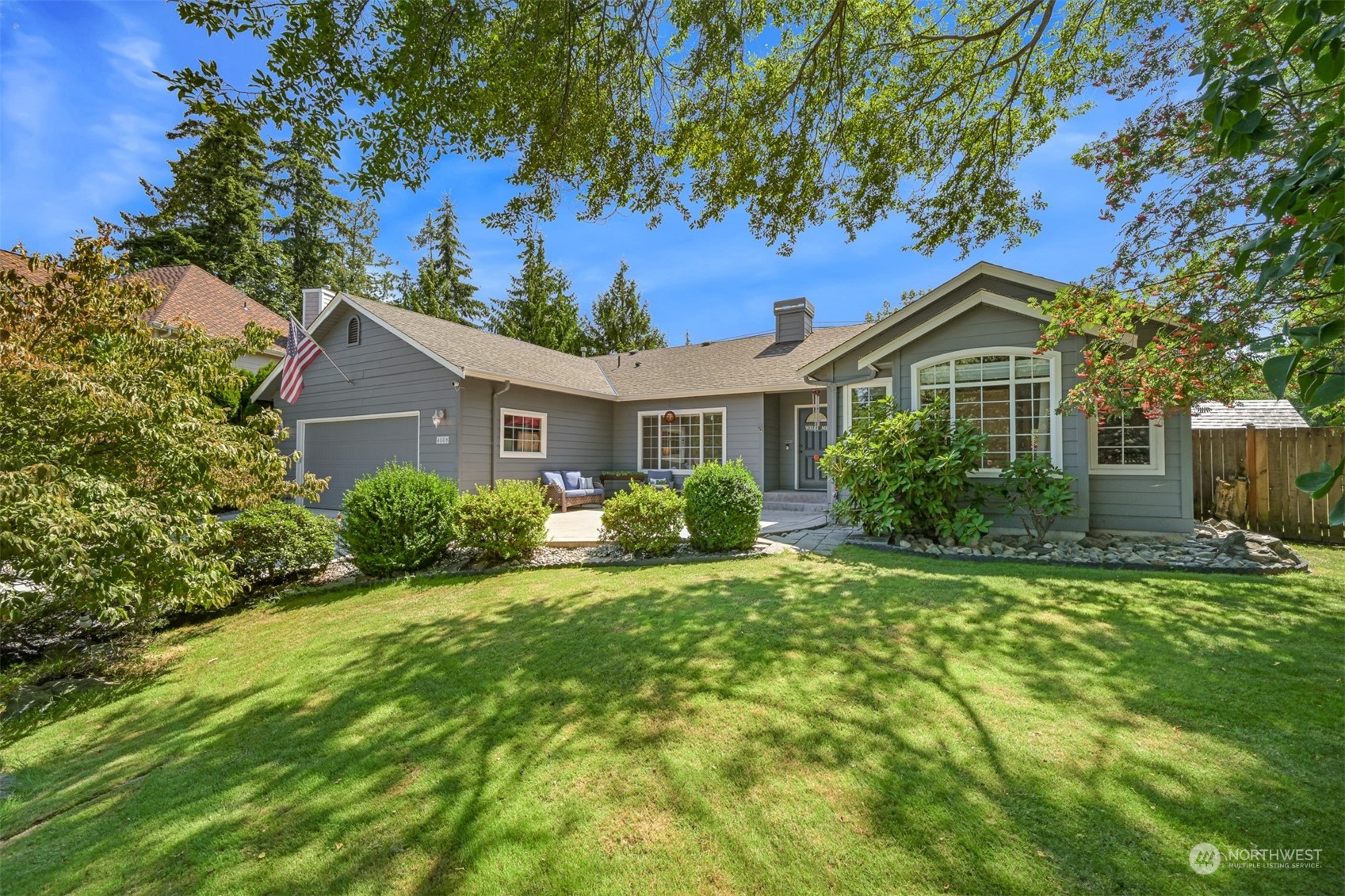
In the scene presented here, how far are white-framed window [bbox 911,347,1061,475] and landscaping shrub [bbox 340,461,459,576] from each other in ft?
24.6

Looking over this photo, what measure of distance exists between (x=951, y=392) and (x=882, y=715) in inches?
258

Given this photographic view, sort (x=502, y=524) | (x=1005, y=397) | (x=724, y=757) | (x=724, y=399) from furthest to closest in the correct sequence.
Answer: (x=724, y=399) → (x=1005, y=397) → (x=502, y=524) → (x=724, y=757)

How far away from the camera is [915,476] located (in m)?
7.44

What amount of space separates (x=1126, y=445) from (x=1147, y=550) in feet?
5.54

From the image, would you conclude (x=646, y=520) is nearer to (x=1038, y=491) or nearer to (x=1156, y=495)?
(x=1038, y=491)

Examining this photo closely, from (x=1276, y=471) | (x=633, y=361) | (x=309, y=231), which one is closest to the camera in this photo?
(x=1276, y=471)

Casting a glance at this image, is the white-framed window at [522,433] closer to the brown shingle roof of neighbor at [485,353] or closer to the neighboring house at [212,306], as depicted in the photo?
the brown shingle roof of neighbor at [485,353]

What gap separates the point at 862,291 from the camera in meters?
22.9

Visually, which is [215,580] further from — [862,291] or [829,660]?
[862,291]

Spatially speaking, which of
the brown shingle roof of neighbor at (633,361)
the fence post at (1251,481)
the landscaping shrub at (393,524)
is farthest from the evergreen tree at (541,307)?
the fence post at (1251,481)

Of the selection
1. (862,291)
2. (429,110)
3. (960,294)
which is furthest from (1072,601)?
(862,291)

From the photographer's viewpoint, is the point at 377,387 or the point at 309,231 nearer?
the point at 377,387

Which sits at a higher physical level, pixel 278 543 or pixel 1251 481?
pixel 1251 481

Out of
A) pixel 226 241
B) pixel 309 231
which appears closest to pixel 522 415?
pixel 226 241
